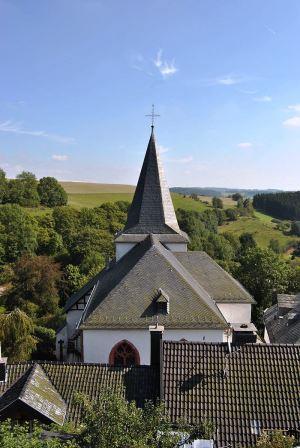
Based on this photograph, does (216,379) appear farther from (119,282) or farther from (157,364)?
(119,282)

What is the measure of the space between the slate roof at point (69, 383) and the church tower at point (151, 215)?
13.5 m

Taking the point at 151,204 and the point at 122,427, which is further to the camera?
the point at 151,204

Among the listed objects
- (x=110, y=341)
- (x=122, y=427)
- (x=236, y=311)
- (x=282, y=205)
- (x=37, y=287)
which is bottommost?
(x=37, y=287)

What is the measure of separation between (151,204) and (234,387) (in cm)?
1800

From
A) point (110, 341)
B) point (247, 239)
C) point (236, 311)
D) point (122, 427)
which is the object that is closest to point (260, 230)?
point (247, 239)

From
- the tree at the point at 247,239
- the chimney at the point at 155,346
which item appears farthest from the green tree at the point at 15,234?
the chimney at the point at 155,346

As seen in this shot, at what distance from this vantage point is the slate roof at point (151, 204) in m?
30.8

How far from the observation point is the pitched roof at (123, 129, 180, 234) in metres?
30.8

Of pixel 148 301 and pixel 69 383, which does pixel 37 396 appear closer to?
pixel 69 383

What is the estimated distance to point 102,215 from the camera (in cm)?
8544

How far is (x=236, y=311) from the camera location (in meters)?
30.7

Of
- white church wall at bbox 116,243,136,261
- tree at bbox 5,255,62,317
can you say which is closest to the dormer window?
white church wall at bbox 116,243,136,261

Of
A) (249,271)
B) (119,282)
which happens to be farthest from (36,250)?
(119,282)

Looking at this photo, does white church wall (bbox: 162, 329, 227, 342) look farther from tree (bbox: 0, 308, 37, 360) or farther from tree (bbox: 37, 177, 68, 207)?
tree (bbox: 37, 177, 68, 207)
